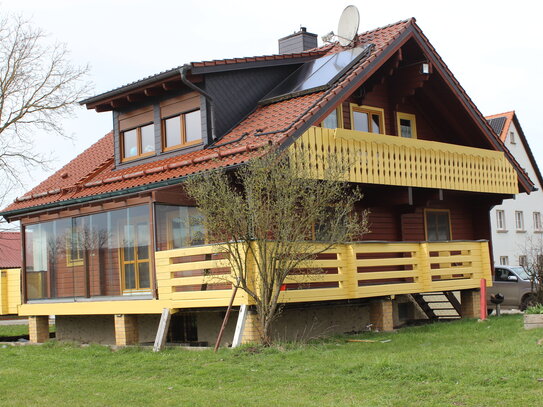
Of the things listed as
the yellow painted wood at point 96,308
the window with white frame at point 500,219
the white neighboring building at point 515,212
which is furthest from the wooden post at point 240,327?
the window with white frame at point 500,219

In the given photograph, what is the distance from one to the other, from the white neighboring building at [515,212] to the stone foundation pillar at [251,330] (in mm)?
31609

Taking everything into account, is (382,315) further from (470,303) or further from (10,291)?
(10,291)

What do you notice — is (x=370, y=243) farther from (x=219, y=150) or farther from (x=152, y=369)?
(x=152, y=369)

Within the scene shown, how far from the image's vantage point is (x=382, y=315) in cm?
1655

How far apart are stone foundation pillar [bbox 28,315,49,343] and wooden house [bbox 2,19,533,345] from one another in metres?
0.04

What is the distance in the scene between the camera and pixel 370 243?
16266 millimetres

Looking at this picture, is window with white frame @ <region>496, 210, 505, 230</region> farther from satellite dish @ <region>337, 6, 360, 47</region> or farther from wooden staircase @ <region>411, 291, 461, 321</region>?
satellite dish @ <region>337, 6, 360, 47</region>

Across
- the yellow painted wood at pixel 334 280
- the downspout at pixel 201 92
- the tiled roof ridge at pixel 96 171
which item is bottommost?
the yellow painted wood at pixel 334 280

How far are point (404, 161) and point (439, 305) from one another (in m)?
4.41

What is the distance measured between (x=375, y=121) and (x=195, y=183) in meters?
7.58

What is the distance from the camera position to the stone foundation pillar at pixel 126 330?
1606cm

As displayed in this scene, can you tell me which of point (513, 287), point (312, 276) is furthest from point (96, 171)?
point (513, 287)

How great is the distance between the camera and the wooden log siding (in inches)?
621

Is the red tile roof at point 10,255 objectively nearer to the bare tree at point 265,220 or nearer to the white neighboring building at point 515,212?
the white neighboring building at point 515,212
